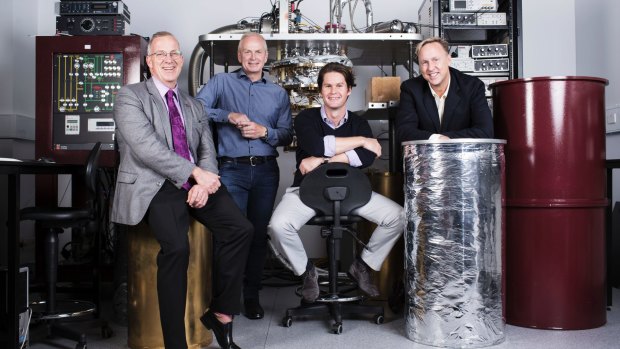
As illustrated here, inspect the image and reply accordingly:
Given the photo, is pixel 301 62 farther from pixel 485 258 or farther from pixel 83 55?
pixel 485 258

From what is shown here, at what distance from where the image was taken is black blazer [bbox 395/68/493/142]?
8.67 ft

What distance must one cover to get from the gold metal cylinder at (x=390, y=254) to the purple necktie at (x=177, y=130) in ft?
3.46

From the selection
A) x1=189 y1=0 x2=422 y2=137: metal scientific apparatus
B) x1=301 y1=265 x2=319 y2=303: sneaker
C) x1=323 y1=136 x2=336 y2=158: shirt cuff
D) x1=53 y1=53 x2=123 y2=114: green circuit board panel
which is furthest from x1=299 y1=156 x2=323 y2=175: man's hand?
x1=53 y1=53 x2=123 y2=114: green circuit board panel

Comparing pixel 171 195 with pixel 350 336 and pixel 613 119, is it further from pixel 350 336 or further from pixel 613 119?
pixel 613 119

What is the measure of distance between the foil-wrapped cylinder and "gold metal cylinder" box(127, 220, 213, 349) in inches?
34.5

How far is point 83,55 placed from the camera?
140 inches

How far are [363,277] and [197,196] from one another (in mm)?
912

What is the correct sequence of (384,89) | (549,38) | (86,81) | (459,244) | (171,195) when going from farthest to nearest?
(549,38)
(86,81)
(384,89)
(459,244)
(171,195)

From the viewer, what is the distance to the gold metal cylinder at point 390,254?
2.95 meters

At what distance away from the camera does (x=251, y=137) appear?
283cm

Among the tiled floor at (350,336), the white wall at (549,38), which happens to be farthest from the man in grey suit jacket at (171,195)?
the white wall at (549,38)

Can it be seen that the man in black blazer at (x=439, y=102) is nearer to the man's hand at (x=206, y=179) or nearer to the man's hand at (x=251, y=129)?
the man's hand at (x=251, y=129)

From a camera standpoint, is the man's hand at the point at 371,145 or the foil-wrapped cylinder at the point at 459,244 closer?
the foil-wrapped cylinder at the point at 459,244

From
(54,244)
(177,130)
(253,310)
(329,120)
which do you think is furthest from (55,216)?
(329,120)
